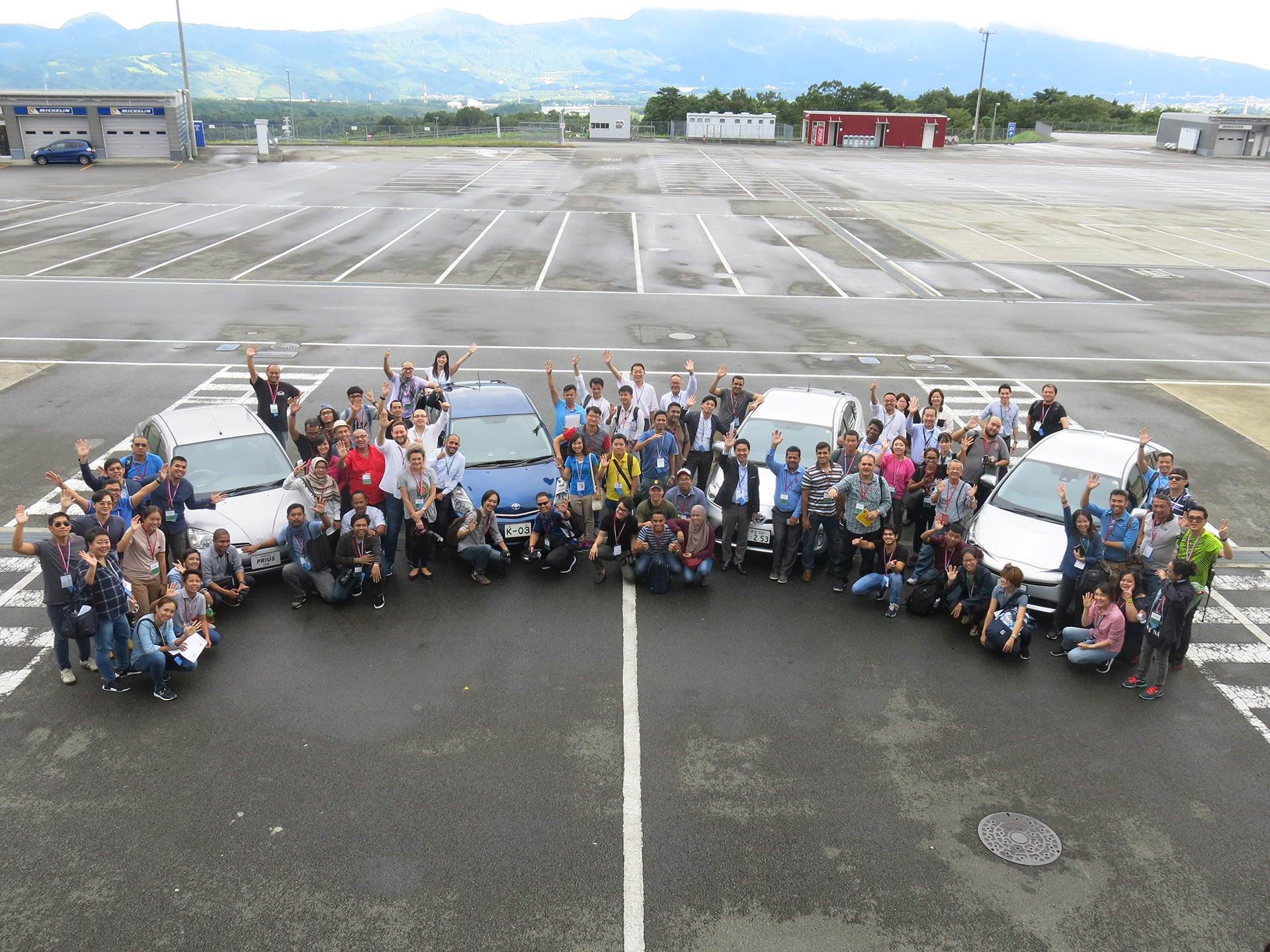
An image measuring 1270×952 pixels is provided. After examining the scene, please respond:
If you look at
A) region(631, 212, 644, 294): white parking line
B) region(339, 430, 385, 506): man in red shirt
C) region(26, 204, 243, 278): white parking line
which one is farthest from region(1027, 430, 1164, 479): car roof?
region(26, 204, 243, 278): white parking line

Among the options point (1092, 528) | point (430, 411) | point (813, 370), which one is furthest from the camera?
point (813, 370)

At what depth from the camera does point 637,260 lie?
30859 mm

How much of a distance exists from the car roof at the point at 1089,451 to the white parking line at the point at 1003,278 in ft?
53.4

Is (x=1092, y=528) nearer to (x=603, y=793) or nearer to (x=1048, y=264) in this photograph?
(x=603, y=793)

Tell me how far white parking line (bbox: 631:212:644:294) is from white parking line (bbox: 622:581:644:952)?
18350 millimetres

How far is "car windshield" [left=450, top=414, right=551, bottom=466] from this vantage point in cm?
1220

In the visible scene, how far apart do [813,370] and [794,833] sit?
13.8 metres

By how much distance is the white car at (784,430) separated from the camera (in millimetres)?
11359

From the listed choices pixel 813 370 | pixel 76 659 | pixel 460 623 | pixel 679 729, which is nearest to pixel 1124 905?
pixel 679 729

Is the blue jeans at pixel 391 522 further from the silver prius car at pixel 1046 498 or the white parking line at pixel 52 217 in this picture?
the white parking line at pixel 52 217

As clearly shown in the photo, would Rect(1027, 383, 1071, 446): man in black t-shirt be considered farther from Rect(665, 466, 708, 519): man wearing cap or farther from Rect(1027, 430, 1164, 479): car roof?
Rect(665, 466, 708, 519): man wearing cap

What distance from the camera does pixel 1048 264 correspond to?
3206 cm

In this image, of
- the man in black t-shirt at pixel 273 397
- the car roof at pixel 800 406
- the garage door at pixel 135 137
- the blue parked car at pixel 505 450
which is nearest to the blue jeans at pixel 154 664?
the blue parked car at pixel 505 450

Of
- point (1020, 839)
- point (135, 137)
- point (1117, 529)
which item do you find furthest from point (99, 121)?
point (1020, 839)
